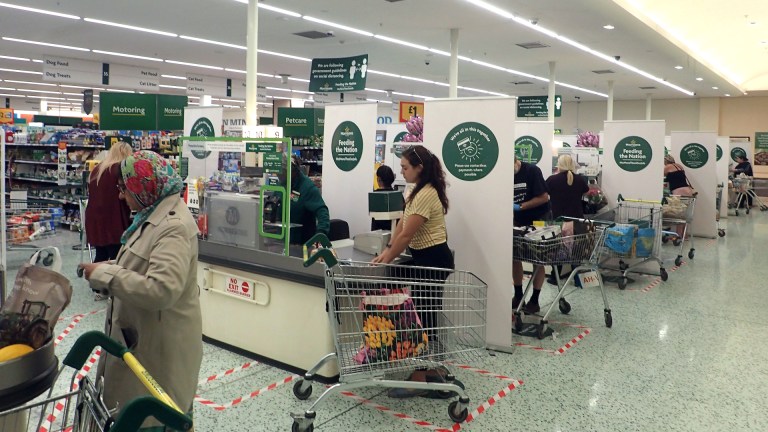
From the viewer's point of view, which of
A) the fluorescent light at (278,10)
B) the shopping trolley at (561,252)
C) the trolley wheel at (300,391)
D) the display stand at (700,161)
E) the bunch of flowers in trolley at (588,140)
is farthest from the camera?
the bunch of flowers in trolley at (588,140)

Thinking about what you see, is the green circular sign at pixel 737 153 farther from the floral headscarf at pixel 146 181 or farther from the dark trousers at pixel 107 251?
the floral headscarf at pixel 146 181

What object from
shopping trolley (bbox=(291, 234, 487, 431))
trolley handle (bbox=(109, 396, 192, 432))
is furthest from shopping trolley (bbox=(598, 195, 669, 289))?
trolley handle (bbox=(109, 396, 192, 432))

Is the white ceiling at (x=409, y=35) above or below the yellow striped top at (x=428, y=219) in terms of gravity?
above

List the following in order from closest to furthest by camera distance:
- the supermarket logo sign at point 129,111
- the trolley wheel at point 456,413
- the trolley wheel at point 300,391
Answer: the trolley wheel at point 456,413
the trolley wheel at point 300,391
the supermarket logo sign at point 129,111

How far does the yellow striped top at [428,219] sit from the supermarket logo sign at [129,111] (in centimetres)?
584

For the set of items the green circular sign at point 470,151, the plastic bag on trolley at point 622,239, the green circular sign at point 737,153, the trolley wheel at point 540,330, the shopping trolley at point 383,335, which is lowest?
the trolley wheel at point 540,330

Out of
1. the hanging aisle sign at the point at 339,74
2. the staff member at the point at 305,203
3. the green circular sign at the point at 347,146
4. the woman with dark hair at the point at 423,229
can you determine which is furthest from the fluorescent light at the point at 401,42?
the woman with dark hair at the point at 423,229

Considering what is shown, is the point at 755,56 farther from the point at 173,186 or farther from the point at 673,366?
the point at 173,186

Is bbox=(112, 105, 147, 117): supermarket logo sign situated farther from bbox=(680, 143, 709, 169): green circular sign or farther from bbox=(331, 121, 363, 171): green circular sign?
bbox=(680, 143, 709, 169): green circular sign

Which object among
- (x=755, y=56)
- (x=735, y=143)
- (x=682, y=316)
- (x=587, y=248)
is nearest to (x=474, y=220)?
(x=587, y=248)

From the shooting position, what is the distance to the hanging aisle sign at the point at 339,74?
10.4 m

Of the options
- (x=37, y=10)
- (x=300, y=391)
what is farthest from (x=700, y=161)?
(x=37, y=10)

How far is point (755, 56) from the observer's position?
1728 cm

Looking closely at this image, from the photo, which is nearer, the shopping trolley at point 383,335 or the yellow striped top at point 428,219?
the shopping trolley at point 383,335
